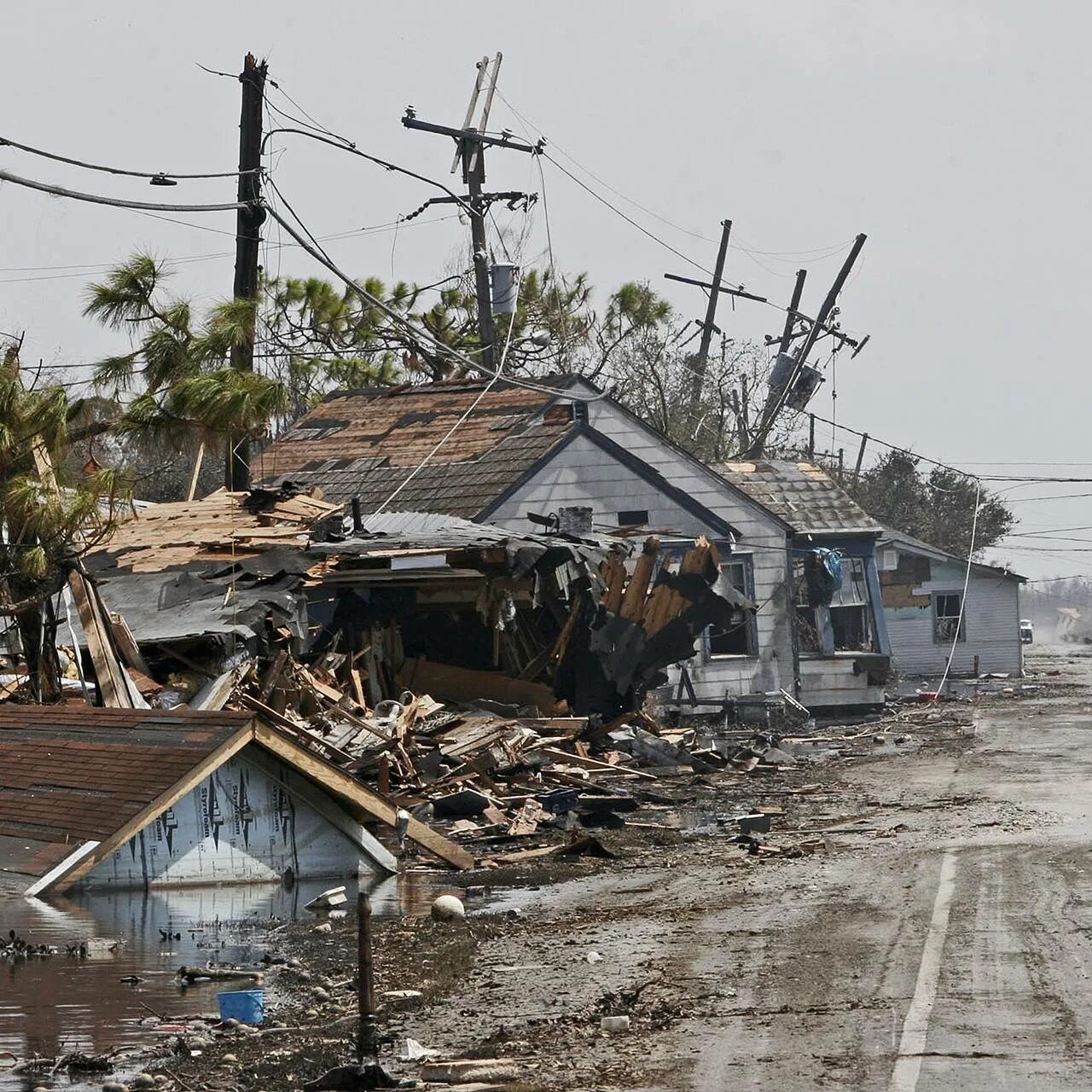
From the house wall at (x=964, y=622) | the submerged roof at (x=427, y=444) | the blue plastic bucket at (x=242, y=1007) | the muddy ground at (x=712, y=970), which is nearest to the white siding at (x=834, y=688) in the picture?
the submerged roof at (x=427, y=444)

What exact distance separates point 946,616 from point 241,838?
39.2 m

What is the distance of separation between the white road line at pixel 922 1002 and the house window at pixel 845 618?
1014 inches

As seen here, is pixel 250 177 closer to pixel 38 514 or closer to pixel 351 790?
pixel 38 514

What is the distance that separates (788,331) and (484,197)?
2681 cm

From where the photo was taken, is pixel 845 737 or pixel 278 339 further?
pixel 278 339

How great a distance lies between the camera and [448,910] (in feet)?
40.4

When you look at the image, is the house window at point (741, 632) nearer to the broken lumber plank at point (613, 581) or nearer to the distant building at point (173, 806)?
the broken lumber plank at point (613, 581)

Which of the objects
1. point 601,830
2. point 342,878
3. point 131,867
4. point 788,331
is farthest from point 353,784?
point 788,331

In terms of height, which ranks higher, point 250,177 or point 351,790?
point 250,177

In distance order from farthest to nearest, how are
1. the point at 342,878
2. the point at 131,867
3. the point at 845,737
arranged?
the point at 845,737 → the point at 342,878 → the point at 131,867

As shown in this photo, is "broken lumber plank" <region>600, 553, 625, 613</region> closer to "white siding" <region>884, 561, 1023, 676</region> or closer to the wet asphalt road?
the wet asphalt road

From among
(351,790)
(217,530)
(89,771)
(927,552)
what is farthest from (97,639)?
(927,552)

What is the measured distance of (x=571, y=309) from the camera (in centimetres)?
4984

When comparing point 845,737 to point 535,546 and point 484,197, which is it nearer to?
point 535,546
